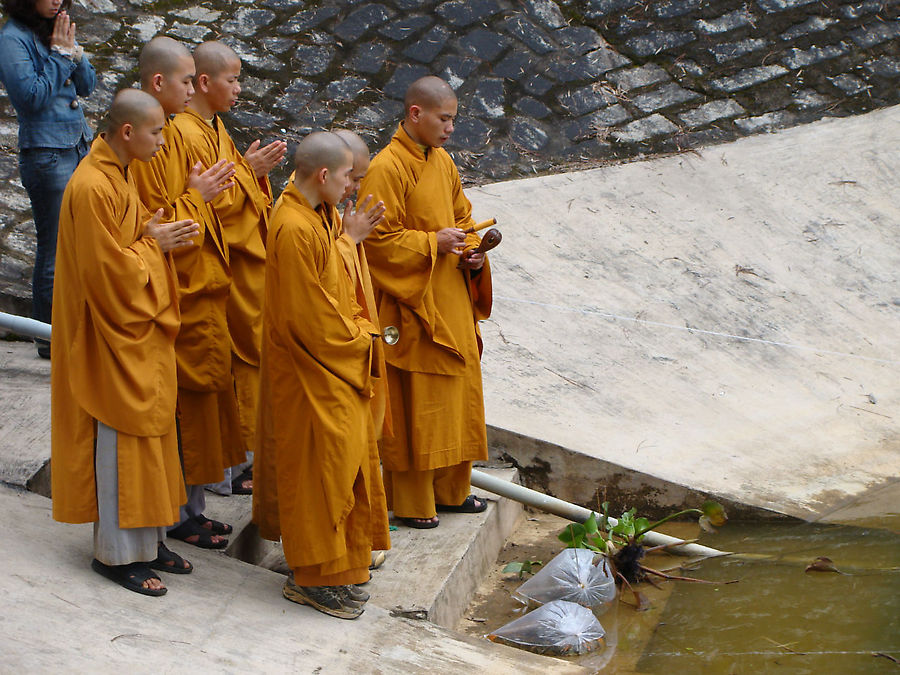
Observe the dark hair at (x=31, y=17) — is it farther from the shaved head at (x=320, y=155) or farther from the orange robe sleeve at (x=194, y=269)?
the shaved head at (x=320, y=155)

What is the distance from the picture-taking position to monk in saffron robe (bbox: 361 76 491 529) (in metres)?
3.80

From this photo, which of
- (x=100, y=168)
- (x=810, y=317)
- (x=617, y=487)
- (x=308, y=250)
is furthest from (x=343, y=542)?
(x=810, y=317)

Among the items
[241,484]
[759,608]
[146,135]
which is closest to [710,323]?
[759,608]

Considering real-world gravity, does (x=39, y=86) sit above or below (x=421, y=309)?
above

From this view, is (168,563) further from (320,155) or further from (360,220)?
(320,155)

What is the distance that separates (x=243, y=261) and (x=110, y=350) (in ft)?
2.71

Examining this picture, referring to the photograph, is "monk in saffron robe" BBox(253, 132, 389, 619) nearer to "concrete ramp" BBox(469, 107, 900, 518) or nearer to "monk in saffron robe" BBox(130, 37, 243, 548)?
"monk in saffron robe" BBox(130, 37, 243, 548)

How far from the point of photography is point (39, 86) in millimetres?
4094

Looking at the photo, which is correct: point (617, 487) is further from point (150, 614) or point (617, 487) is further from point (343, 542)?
point (150, 614)

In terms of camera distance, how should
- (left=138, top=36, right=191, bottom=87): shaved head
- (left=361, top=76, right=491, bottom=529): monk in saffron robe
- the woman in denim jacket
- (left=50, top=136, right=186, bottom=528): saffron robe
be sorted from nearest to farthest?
(left=50, top=136, right=186, bottom=528): saffron robe < (left=138, top=36, right=191, bottom=87): shaved head < (left=361, top=76, right=491, bottom=529): monk in saffron robe < the woman in denim jacket

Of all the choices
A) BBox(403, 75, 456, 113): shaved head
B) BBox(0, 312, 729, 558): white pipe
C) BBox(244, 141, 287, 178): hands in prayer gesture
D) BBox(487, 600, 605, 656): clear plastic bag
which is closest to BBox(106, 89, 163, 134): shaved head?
BBox(244, 141, 287, 178): hands in prayer gesture

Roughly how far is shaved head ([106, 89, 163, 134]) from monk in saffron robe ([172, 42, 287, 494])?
1.94 ft

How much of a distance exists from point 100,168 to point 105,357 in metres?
0.51

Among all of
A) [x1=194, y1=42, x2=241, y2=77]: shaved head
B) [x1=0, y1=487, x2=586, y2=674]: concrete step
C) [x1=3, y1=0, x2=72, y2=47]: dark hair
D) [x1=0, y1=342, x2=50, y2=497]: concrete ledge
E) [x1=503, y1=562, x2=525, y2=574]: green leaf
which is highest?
[x1=3, y1=0, x2=72, y2=47]: dark hair
